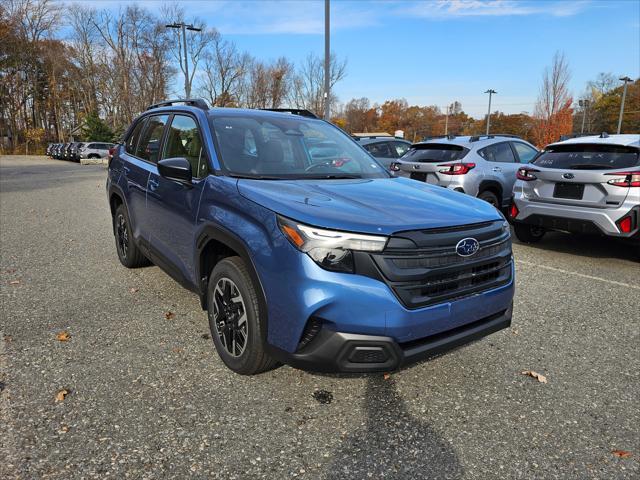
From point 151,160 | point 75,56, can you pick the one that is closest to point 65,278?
point 151,160

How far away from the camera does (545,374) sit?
331cm

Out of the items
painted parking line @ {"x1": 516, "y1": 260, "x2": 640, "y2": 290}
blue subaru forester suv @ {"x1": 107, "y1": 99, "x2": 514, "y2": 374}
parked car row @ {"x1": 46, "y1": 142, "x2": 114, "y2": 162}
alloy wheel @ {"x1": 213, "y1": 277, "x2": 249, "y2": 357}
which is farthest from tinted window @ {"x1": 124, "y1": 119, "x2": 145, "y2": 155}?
parked car row @ {"x1": 46, "y1": 142, "x2": 114, "y2": 162}

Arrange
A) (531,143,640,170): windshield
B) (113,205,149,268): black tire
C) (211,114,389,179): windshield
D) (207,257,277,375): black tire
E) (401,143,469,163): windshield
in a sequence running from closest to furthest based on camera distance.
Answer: (207,257,277,375): black tire, (211,114,389,179): windshield, (113,205,149,268): black tire, (531,143,640,170): windshield, (401,143,469,163): windshield

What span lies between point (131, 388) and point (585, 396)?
2.89 meters

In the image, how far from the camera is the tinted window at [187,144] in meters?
3.46

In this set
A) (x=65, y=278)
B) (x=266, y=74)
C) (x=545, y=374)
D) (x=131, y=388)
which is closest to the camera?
(x=131, y=388)

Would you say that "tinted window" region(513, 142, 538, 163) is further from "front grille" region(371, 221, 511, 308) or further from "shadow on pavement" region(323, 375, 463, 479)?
"shadow on pavement" region(323, 375, 463, 479)

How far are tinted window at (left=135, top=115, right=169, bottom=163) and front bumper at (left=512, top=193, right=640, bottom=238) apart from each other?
498 cm

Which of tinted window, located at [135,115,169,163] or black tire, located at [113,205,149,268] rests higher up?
tinted window, located at [135,115,169,163]

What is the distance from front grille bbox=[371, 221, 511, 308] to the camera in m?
2.46

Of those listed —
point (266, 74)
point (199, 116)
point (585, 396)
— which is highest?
point (266, 74)

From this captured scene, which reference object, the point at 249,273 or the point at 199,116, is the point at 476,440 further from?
the point at 199,116

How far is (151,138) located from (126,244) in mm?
1451

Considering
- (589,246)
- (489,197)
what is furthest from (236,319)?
(489,197)
